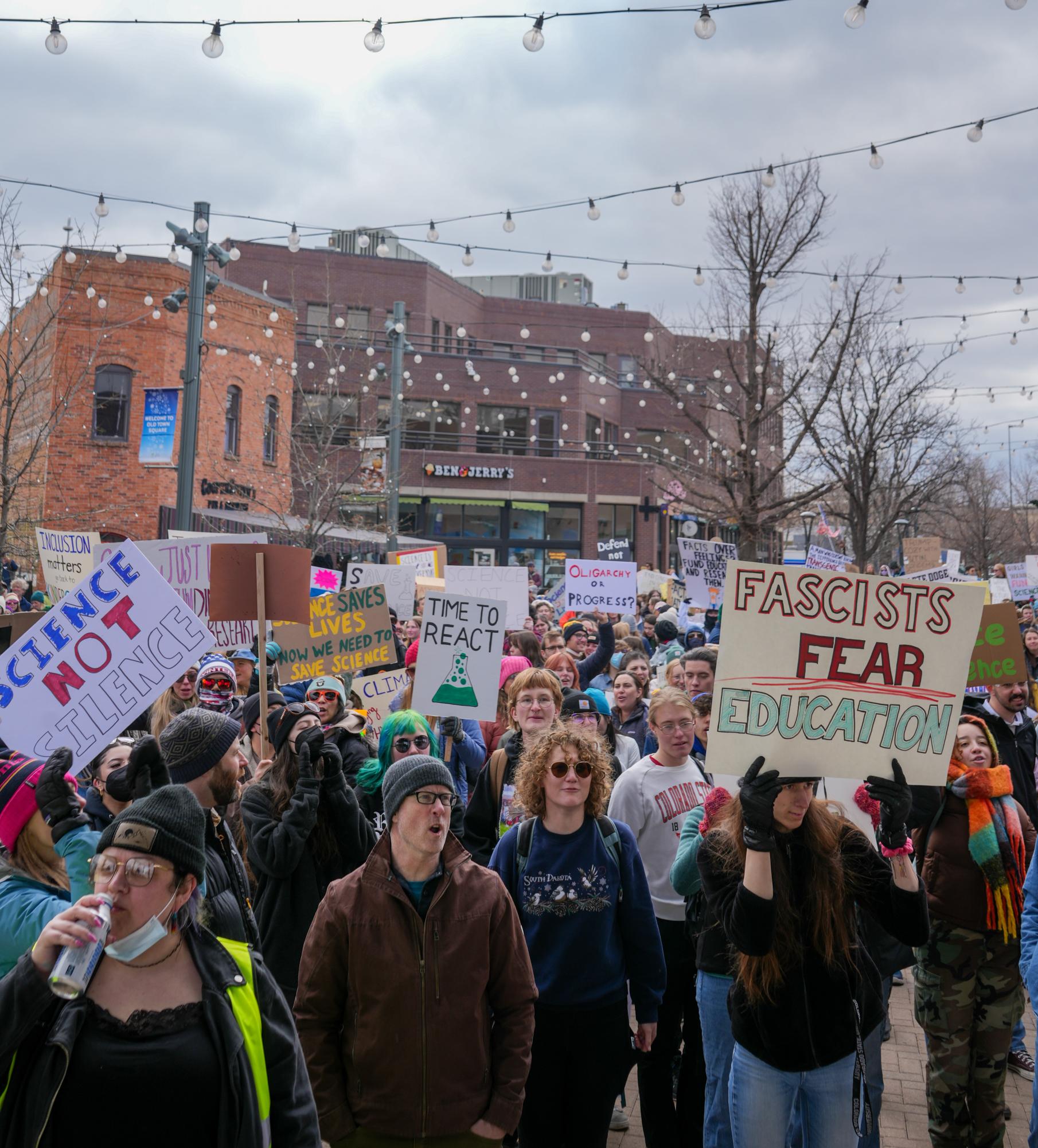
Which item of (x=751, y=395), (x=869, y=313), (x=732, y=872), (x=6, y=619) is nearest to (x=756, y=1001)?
(x=732, y=872)

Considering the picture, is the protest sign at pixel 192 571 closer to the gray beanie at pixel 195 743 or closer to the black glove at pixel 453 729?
the black glove at pixel 453 729

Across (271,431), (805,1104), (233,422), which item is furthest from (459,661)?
(271,431)

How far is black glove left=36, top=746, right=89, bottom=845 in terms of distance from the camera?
3240 millimetres

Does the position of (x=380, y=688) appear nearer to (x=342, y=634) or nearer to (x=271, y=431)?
(x=342, y=634)

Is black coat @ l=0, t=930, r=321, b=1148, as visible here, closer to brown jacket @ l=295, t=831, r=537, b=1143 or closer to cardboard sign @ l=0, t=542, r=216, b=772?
brown jacket @ l=295, t=831, r=537, b=1143

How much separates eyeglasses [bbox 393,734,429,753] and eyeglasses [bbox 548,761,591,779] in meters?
1.21

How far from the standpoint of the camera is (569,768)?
440 centimetres

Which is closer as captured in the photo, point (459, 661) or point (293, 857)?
point (293, 857)

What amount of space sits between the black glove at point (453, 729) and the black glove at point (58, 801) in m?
3.69

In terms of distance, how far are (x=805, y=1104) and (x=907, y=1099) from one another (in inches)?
94.3

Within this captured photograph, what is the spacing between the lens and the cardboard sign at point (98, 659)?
4.75 meters

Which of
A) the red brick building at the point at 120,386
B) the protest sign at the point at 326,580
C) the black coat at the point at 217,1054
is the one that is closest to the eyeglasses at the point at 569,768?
the black coat at the point at 217,1054

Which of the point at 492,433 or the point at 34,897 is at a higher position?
the point at 492,433

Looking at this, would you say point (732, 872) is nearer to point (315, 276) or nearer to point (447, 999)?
point (447, 999)
